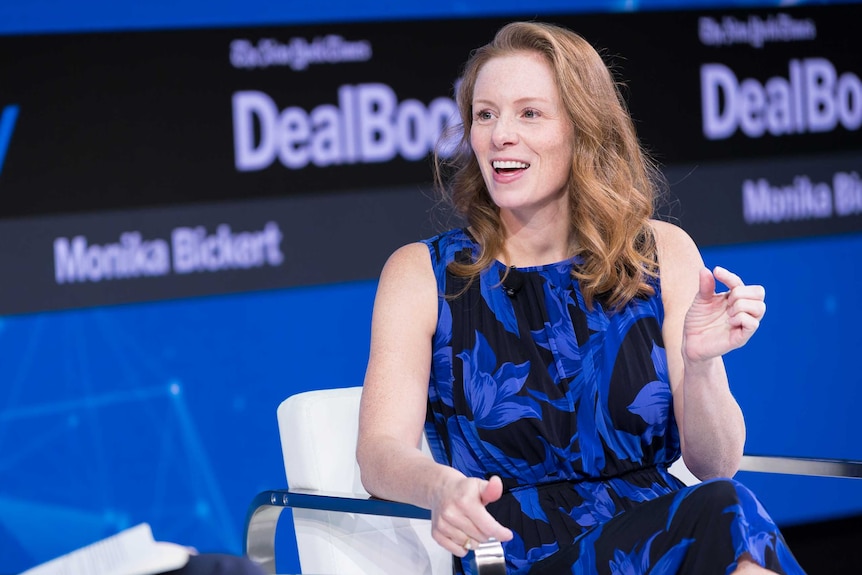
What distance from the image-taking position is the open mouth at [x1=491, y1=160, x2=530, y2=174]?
97.2 inches

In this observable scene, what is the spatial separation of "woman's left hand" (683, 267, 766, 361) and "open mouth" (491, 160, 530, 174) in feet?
1.54

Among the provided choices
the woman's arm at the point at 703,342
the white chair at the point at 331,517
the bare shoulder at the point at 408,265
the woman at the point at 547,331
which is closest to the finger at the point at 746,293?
the woman's arm at the point at 703,342

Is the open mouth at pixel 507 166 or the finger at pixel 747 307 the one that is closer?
the finger at pixel 747 307

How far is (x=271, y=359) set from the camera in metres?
3.99

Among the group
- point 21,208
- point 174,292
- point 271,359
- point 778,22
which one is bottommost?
point 271,359

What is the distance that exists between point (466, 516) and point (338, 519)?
2.17 ft

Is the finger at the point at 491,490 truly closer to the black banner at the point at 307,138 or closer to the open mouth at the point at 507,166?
the open mouth at the point at 507,166

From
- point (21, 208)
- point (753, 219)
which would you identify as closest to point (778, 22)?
point (753, 219)

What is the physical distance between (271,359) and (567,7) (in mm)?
1589

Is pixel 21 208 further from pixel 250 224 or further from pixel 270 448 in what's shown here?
pixel 270 448

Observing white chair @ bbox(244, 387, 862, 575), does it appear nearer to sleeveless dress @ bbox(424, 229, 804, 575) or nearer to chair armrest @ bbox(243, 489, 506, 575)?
chair armrest @ bbox(243, 489, 506, 575)

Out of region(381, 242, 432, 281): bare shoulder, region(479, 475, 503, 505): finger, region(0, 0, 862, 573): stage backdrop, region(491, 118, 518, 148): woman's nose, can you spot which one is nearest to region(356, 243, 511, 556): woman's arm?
region(381, 242, 432, 281): bare shoulder

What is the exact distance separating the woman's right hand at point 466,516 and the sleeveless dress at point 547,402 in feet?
1.01

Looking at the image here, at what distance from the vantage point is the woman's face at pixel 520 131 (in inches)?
97.0
